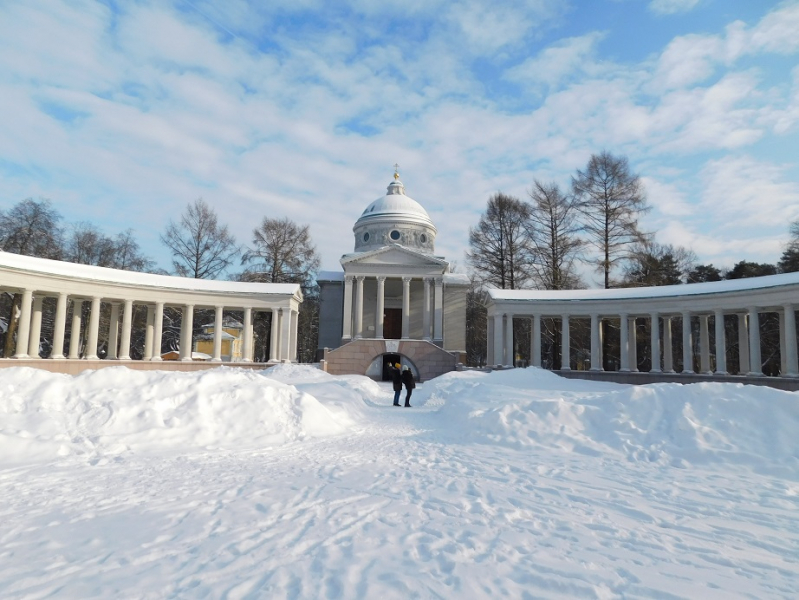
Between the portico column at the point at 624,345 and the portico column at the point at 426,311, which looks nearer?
the portico column at the point at 624,345

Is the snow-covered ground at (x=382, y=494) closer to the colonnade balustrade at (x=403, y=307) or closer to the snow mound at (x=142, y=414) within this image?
the snow mound at (x=142, y=414)

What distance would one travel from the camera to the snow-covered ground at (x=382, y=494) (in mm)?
4195

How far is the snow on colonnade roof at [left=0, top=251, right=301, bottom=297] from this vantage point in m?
30.0

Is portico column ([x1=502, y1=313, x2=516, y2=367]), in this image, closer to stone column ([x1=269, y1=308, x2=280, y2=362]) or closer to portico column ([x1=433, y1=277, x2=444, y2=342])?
portico column ([x1=433, y1=277, x2=444, y2=342])

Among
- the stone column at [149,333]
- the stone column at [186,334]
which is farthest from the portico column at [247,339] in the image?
the stone column at [149,333]

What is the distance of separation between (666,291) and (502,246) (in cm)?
1565

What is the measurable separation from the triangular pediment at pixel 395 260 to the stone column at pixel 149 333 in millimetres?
14185

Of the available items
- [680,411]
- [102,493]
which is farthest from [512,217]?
[102,493]

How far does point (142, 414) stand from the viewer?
32.6 ft

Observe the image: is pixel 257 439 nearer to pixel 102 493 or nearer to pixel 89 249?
pixel 102 493

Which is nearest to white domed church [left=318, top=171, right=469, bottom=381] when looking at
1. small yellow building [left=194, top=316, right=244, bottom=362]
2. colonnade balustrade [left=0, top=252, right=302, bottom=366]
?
colonnade balustrade [left=0, top=252, right=302, bottom=366]

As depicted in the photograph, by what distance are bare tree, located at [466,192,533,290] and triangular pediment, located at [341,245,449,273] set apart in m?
6.90

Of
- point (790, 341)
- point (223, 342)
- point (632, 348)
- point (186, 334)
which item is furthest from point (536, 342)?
point (223, 342)

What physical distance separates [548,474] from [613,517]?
205cm
